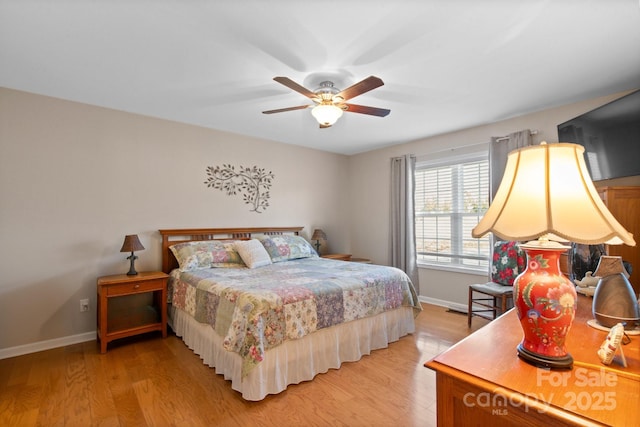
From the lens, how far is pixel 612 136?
8.29 ft

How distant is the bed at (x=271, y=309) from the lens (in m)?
2.11

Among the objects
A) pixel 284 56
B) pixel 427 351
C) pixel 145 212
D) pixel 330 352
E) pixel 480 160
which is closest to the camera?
pixel 284 56

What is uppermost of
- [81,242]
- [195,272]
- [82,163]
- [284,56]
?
[284,56]

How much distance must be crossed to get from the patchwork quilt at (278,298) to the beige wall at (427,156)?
1213 mm

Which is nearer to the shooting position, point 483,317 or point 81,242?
point 81,242

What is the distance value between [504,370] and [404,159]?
4064 millimetres

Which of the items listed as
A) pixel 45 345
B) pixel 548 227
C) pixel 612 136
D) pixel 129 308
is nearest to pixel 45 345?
pixel 45 345

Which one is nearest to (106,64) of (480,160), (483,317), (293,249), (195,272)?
(195,272)

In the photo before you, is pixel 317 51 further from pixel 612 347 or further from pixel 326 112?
pixel 612 347

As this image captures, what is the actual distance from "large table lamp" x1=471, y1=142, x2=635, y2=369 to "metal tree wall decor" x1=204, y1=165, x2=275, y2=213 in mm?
3657

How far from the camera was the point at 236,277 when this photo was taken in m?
2.88

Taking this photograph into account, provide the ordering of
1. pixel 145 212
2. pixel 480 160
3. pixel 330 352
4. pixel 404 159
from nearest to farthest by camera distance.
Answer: pixel 330 352 → pixel 145 212 → pixel 480 160 → pixel 404 159

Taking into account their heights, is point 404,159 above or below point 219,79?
below

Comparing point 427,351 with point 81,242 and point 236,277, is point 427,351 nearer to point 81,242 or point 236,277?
point 236,277
